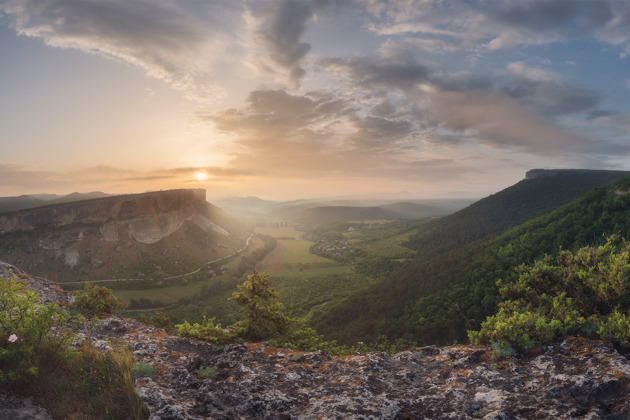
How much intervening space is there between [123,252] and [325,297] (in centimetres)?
6445

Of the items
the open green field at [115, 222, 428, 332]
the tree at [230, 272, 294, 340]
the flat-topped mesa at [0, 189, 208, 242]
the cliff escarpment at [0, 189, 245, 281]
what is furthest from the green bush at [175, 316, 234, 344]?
the flat-topped mesa at [0, 189, 208, 242]

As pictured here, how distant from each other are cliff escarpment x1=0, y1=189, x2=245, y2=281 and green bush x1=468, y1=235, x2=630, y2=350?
91.6 metres

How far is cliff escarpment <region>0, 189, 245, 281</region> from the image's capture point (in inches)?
2862

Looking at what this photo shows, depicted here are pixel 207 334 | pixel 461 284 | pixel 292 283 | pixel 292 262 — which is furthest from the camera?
pixel 292 262

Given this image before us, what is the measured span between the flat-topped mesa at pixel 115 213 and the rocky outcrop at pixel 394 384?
10136 cm

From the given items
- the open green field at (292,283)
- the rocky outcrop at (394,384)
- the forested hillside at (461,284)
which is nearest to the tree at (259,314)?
the rocky outcrop at (394,384)

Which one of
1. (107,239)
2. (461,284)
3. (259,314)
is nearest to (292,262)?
(107,239)

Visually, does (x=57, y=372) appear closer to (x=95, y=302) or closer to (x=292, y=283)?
(x=95, y=302)

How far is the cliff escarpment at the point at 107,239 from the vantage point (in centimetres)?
Result: 7269

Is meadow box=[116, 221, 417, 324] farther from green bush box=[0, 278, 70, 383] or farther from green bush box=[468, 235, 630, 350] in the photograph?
green bush box=[0, 278, 70, 383]

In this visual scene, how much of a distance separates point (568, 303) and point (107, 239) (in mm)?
104913

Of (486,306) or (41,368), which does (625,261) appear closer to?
(41,368)

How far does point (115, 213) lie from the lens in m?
88.4

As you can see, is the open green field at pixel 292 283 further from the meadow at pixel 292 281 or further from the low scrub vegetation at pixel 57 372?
the low scrub vegetation at pixel 57 372
